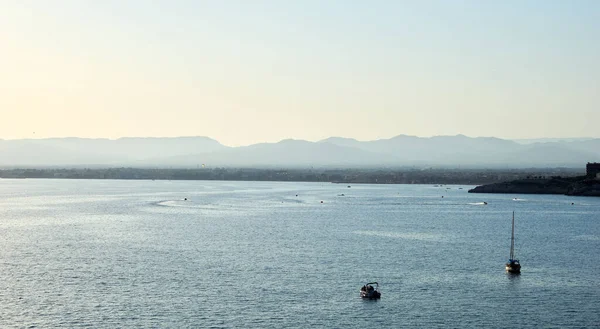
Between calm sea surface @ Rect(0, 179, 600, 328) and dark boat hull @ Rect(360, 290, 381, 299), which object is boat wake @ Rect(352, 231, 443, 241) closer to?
calm sea surface @ Rect(0, 179, 600, 328)

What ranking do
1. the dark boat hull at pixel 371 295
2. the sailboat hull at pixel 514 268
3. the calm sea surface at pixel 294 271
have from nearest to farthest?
the calm sea surface at pixel 294 271
the dark boat hull at pixel 371 295
the sailboat hull at pixel 514 268

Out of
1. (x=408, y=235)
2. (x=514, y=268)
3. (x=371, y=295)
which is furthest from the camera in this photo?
(x=408, y=235)

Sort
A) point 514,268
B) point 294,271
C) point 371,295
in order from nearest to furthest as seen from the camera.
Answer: point 371,295 → point 294,271 → point 514,268

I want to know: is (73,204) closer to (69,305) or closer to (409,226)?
(409,226)

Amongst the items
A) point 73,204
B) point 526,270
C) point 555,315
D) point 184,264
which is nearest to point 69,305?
point 184,264

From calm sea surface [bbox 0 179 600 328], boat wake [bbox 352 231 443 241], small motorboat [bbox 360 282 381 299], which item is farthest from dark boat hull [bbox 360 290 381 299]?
boat wake [bbox 352 231 443 241]

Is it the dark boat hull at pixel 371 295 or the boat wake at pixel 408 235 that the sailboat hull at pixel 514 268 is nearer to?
the dark boat hull at pixel 371 295

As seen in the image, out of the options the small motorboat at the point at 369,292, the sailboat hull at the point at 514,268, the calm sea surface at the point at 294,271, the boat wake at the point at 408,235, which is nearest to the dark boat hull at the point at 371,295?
the small motorboat at the point at 369,292

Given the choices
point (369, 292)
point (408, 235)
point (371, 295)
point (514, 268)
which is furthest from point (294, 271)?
point (408, 235)

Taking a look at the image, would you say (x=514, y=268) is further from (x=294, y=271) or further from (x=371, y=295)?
(x=294, y=271)
